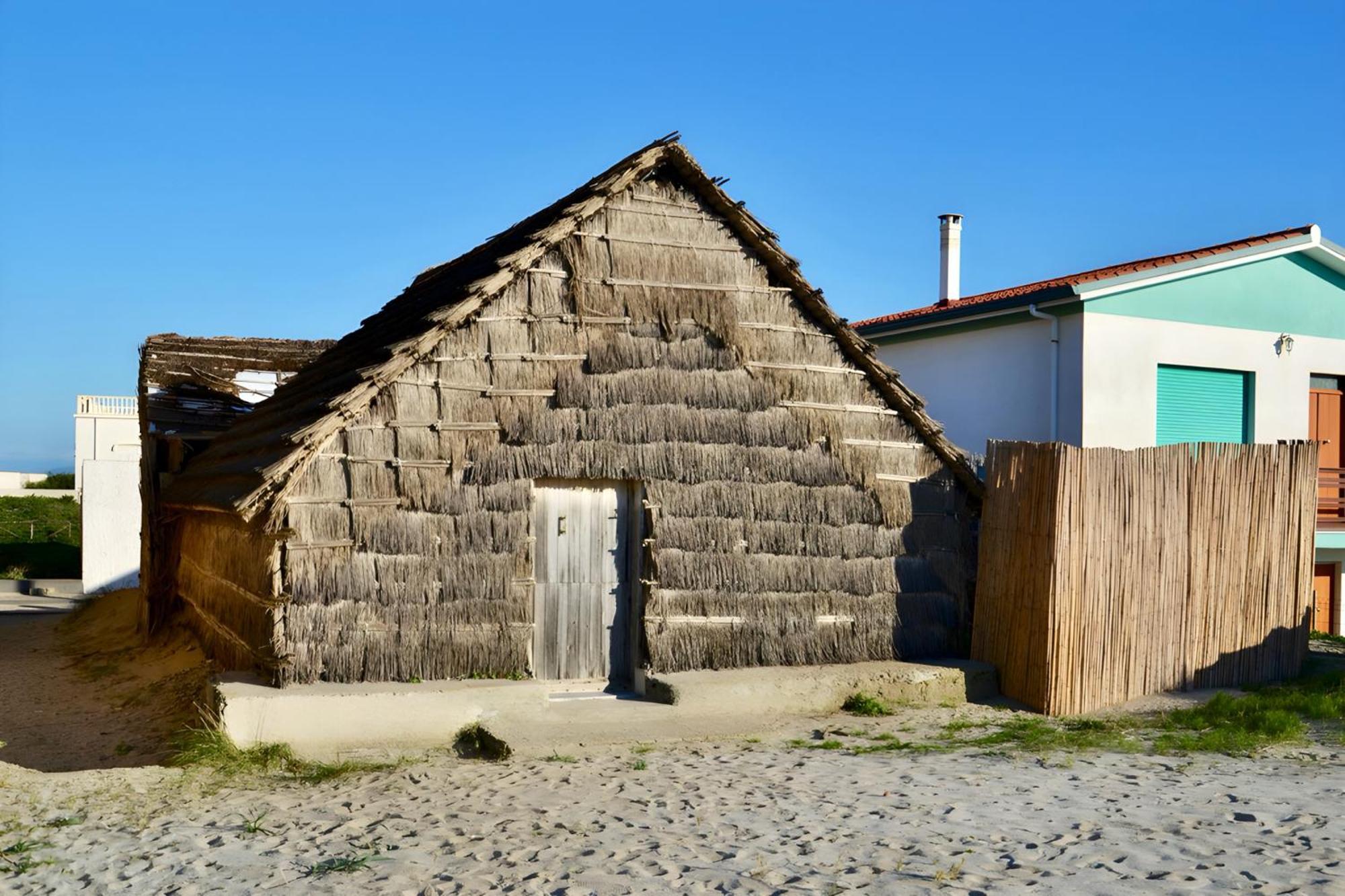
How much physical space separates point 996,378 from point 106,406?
105ft

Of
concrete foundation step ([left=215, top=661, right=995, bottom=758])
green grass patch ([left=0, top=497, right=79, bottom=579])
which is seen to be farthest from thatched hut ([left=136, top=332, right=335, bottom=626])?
green grass patch ([left=0, top=497, right=79, bottom=579])

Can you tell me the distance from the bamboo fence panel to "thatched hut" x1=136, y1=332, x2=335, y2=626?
9727 millimetres

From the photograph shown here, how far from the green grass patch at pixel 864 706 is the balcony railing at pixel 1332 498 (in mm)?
10315

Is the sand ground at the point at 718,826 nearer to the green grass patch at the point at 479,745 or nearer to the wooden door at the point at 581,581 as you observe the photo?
the green grass patch at the point at 479,745

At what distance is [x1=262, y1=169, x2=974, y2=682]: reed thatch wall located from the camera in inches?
355

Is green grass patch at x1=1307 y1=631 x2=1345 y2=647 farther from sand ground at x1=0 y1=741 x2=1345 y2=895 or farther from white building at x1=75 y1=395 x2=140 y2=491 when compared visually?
white building at x1=75 y1=395 x2=140 y2=491

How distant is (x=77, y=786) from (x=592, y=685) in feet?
13.2

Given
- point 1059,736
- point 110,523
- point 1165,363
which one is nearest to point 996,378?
point 1165,363

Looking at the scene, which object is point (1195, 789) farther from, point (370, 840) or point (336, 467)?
point (336, 467)

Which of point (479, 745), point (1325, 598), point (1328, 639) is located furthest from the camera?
point (1325, 598)

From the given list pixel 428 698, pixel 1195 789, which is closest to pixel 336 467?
pixel 428 698

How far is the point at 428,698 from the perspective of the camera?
8.80 metres

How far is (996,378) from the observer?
659 inches

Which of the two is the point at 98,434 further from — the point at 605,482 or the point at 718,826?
the point at 718,826
